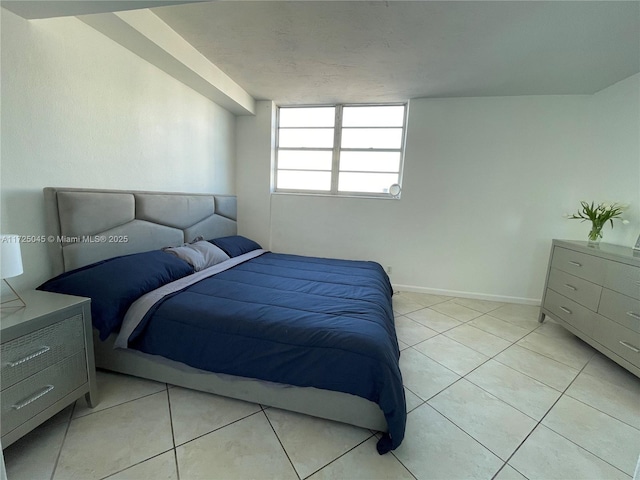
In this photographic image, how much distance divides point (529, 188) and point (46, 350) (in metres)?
4.47

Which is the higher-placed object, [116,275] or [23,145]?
[23,145]

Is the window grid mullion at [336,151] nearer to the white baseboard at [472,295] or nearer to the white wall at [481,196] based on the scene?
the white wall at [481,196]

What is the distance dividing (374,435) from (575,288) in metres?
2.42

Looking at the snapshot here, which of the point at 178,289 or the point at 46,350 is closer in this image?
the point at 46,350

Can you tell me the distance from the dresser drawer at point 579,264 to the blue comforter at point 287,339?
6.41 feet

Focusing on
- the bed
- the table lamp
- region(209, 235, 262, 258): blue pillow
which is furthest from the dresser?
the table lamp

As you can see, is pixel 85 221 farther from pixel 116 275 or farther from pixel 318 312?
pixel 318 312

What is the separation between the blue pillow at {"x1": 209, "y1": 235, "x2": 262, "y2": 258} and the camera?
2.86m

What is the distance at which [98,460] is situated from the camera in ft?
3.79

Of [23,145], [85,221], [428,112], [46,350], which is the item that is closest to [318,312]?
[46,350]

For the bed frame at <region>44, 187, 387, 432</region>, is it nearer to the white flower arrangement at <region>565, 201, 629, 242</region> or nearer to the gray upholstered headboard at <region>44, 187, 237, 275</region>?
the gray upholstered headboard at <region>44, 187, 237, 275</region>

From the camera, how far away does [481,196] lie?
3.27 metres

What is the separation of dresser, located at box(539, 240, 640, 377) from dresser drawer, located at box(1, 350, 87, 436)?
3543mm

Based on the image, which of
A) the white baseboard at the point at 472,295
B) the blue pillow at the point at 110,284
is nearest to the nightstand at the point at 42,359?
the blue pillow at the point at 110,284
